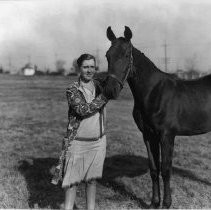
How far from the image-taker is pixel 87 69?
428 centimetres

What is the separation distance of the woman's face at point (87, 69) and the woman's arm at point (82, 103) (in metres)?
0.21

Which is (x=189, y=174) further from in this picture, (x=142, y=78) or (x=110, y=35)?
(x=110, y=35)

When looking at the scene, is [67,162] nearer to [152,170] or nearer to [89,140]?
[89,140]

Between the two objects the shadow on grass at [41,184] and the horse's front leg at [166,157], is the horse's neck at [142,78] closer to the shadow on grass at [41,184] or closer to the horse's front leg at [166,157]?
the horse's front leg at [166,157]

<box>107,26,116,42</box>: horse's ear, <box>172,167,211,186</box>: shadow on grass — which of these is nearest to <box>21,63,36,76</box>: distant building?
<box>172,167,211,186</box>: shadow on grass

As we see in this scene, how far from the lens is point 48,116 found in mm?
16016

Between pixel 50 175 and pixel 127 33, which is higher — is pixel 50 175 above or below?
below

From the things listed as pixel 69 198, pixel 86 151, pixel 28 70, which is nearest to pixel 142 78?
A: pixel 86 151

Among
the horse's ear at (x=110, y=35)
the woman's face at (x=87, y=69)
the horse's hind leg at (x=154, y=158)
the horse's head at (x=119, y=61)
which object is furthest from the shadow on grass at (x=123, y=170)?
the horse's ear at (x=110, y=35)

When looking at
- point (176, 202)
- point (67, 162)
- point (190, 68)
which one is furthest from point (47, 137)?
point (190, 68)

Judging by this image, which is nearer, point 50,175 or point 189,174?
point 50,175

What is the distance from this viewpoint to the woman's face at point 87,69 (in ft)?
14.0

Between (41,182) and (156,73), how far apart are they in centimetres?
301

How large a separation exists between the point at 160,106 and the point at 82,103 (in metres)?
1.60
